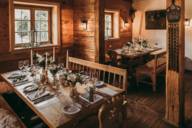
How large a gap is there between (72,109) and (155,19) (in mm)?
5645

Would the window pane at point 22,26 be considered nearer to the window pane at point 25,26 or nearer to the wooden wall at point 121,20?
the window pane at point 25,26

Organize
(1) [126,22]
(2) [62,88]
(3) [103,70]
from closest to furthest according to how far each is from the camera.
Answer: (2) [62,88]
(3) [103,70]
(1) [126,22]

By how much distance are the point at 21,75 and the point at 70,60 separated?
1045 mm

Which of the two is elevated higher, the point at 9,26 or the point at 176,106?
the point at 9,26

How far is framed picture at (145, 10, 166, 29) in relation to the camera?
625 centimetres

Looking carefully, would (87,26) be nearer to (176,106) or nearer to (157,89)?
(157,89)

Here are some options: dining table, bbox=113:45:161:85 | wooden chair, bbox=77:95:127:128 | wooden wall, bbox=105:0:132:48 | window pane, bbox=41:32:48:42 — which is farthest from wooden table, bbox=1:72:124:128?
wooden wall, bbox=105:0:132:48

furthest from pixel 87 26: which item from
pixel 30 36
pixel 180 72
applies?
pixel 180 72

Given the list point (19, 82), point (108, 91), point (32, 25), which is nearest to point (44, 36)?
point (32, 25)

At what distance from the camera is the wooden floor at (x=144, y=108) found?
255 cm

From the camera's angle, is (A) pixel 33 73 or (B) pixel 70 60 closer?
(A) pixel 33 73

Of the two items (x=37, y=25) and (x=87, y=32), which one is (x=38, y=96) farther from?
(x=87, y=32)

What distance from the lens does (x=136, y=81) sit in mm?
4449

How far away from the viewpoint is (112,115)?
1.31 meters
